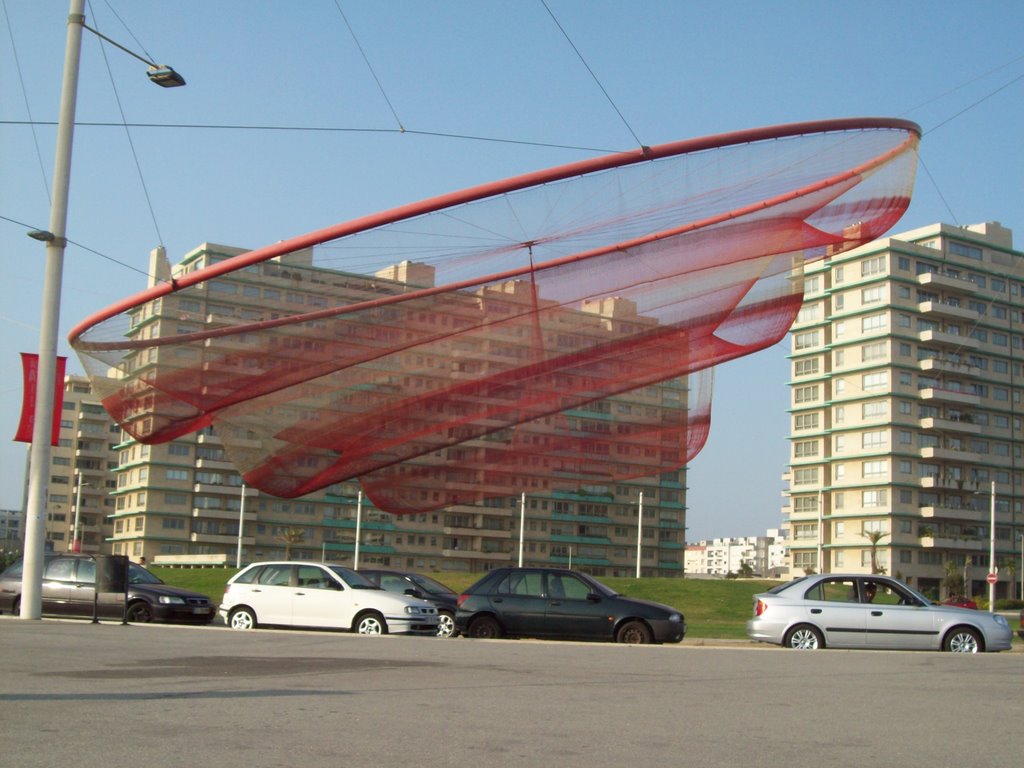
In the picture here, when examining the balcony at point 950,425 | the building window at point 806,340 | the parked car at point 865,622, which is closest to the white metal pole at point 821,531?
the balcony at point 950,425

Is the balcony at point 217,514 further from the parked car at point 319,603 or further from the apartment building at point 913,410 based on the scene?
the parked car at point 319,603

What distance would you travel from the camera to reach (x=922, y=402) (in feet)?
329

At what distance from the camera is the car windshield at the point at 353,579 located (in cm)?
2292

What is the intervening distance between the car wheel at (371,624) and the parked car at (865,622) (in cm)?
694

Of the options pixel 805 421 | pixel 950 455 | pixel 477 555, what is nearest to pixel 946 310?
pixel 950 455

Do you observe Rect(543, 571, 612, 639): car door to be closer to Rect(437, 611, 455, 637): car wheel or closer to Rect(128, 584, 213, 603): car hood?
Rect(437, 611, 455, 637): car wheel

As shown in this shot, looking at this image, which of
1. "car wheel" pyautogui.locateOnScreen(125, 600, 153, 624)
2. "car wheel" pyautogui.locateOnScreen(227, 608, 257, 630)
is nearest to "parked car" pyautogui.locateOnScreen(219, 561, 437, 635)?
"car wheel" pyautogui.locateOnScreen(227, 608, 257, 630)

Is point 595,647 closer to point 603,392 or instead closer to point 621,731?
point 603,392

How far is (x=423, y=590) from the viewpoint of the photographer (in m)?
26.1

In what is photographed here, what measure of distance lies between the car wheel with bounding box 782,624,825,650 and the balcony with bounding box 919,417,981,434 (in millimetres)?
83039

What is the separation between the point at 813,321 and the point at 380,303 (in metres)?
88.4

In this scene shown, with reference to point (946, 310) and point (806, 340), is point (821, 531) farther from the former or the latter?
point (946, 310)

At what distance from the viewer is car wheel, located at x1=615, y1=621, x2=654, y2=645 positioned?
21.5 meters

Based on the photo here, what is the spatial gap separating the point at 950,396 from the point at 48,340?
9211cm
